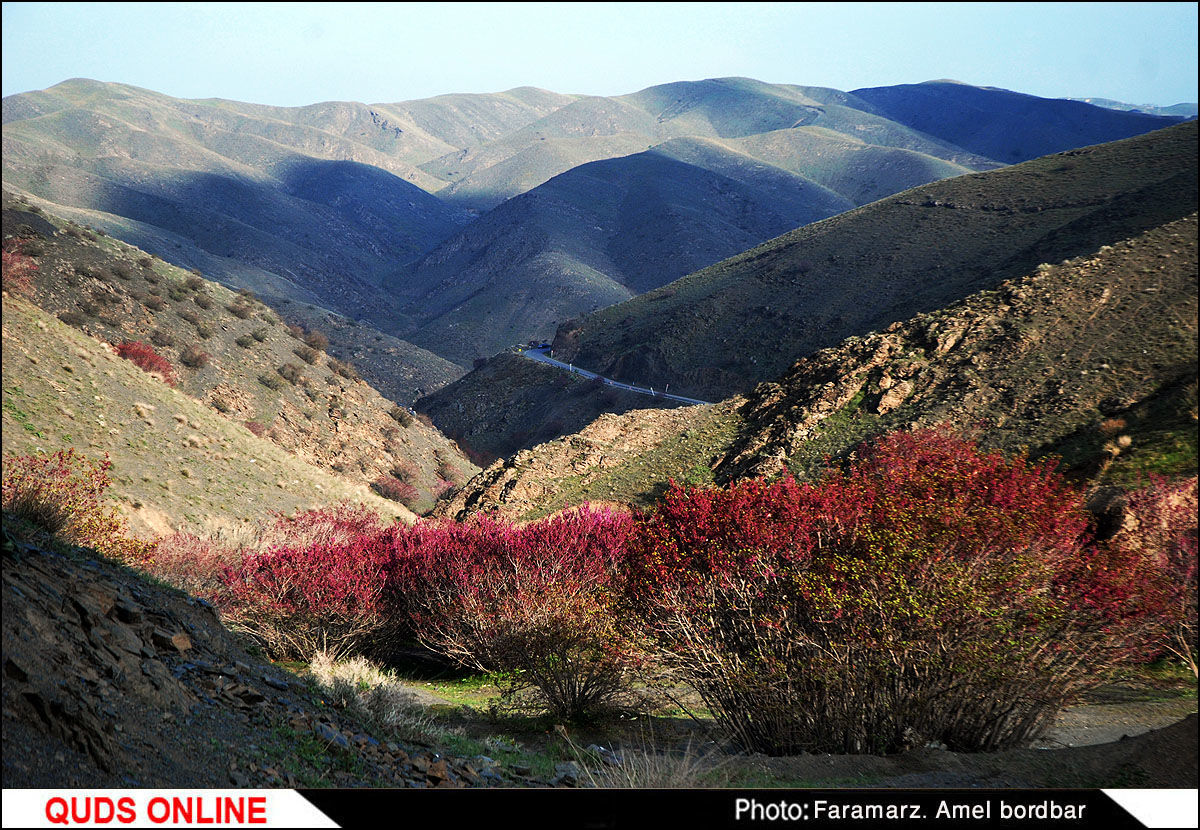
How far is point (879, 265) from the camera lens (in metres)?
56.3

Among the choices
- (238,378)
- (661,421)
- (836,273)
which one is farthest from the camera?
(836,273)

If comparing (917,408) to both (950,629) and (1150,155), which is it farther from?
(1150,155)

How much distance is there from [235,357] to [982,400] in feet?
111

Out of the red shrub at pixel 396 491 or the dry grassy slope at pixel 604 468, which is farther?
the red shrub at pixel 396 491

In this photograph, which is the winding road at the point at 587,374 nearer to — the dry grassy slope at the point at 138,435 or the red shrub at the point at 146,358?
the red shrub at the point at 146,358

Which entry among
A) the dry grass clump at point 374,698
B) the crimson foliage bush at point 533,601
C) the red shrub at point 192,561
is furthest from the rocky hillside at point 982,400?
the red shrub at point 192,561

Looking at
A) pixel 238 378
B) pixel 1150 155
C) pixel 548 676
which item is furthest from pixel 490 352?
pixel 548 676

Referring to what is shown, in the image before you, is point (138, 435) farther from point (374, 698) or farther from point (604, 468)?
point (374, 698)

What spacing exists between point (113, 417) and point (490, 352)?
7625 cm

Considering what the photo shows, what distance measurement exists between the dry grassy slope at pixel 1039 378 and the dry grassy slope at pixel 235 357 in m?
18.0

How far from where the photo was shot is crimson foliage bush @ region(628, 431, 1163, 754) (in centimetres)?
677

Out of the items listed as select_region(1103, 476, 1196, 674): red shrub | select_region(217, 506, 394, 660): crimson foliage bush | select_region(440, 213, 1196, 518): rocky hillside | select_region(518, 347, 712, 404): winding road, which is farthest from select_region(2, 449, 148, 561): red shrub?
select_region(518, 347, 712, 404): winding road

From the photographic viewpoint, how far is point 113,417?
2120 centimetres

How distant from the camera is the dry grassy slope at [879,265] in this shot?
44.8 m
